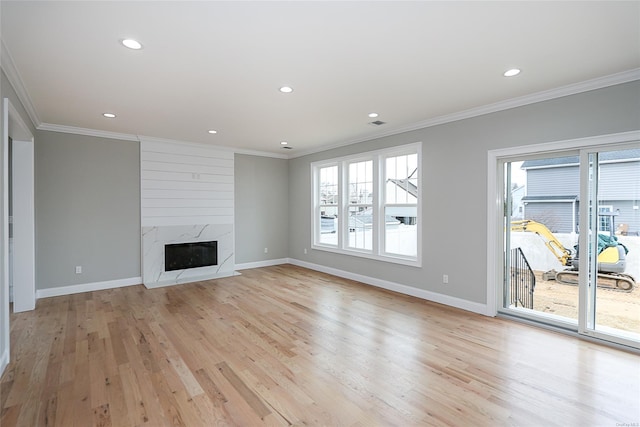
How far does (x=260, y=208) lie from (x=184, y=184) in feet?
5.73

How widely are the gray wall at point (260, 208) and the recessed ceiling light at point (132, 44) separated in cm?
435

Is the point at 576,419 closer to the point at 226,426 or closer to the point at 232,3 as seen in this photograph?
the point at 226,426

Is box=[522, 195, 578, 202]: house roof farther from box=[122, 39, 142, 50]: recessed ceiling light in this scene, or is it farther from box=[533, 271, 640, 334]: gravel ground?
box=[122, 39, 142, 50]: recessed ceiling light

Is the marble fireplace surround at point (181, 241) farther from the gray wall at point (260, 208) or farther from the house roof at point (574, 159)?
the house roof at point (574, 159)

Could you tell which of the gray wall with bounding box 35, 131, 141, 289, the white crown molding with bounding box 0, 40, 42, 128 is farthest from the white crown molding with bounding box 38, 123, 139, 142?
the white crown molding with bounding box 0, 40, 42, 128

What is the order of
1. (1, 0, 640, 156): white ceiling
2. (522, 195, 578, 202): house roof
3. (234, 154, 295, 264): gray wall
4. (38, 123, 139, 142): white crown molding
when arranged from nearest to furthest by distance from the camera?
1. (1, 0, 640, 156): white ceiling
2. (522, 195, 578, 202): house roof
3. (38, 123, 139, 142): white crown molding
4. (234, 154, 295, 264): gray wall

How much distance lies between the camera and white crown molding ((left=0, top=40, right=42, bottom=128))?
2516 mm

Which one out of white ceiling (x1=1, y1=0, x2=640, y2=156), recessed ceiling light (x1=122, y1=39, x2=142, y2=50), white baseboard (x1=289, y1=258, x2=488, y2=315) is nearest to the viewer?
white ceiling (x1=1, y1=0, x2=640, y2=156)

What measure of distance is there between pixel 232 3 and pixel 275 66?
86cm

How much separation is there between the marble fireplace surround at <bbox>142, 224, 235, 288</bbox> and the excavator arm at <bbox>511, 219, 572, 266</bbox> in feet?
16.9

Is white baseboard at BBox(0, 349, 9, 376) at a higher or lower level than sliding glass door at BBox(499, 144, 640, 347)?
lower

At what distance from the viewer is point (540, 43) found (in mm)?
2379

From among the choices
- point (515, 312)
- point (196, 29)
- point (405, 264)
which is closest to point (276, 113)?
point (196, 29)

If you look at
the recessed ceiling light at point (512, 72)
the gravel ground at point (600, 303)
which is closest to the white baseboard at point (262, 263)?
the gravel ground at point (600, 303)
